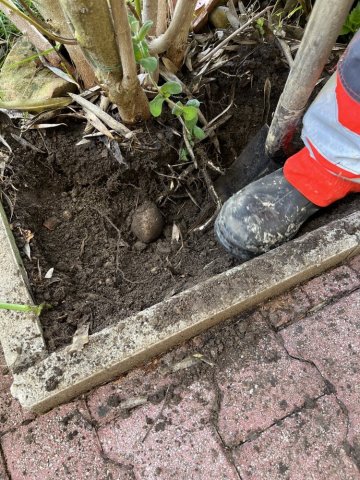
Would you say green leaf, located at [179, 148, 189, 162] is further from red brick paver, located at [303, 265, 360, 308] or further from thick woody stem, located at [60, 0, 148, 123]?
red brick paver, located at [303, 265, 360, 308]

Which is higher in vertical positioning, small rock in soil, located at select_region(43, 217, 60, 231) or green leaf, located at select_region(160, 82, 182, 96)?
green leaf, located at select_region(160, 82, 182, 96)

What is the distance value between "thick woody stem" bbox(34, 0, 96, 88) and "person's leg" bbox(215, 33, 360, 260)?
0.82m

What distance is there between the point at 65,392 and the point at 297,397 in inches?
28.1

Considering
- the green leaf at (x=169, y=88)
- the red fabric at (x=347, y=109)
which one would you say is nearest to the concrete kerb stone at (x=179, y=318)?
the red fabric at (x=347, y=109)

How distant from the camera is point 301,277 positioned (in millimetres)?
1509

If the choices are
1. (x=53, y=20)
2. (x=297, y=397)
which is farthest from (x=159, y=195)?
(x=297, y=397)

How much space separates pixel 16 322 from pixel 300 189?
1.10 meters

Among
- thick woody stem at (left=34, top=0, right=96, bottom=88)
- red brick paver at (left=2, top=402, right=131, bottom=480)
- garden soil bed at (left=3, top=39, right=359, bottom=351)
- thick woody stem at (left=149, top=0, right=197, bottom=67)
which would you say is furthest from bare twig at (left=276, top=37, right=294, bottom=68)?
red brick paver at (left=2, top=402, right=131, bottom=480)

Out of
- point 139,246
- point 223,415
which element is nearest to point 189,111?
point 139,246

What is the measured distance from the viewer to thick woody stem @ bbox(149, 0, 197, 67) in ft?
4.92

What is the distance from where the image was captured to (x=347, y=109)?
1316 millimetres

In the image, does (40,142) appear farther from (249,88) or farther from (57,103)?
(249,88)

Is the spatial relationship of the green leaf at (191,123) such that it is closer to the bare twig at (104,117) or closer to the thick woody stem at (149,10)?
the bare twig at (104,117)

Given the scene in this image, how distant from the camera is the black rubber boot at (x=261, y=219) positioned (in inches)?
63.1
